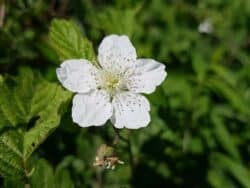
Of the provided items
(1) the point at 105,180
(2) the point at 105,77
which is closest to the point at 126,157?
(1) the point at 105,180

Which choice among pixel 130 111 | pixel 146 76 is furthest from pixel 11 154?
pixel 146 76

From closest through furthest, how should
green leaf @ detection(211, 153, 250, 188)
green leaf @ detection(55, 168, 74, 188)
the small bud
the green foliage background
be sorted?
1. green leaf @ detection(55, 168, 74, 188)
2. the green foliage background
3. green leaf @ detection(211, 153, 250, 188)
4. the small bud

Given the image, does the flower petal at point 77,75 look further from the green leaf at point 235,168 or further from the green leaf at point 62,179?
the green leaf at point 235,168

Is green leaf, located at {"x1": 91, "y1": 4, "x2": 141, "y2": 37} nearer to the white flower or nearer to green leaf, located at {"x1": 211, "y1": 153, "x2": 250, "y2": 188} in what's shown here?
the white flower

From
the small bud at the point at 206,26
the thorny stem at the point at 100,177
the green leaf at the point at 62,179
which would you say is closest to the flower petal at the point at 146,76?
the green leaf at the point at 62,179

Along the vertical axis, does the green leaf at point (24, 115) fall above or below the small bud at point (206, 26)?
above

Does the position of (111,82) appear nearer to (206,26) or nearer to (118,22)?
(118,22)

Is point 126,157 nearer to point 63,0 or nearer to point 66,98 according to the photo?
point 66,98

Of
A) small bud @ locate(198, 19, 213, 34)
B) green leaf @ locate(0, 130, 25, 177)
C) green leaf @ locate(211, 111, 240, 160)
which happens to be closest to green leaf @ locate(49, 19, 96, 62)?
green leaf @ locate(0, 130, 25, 177)
